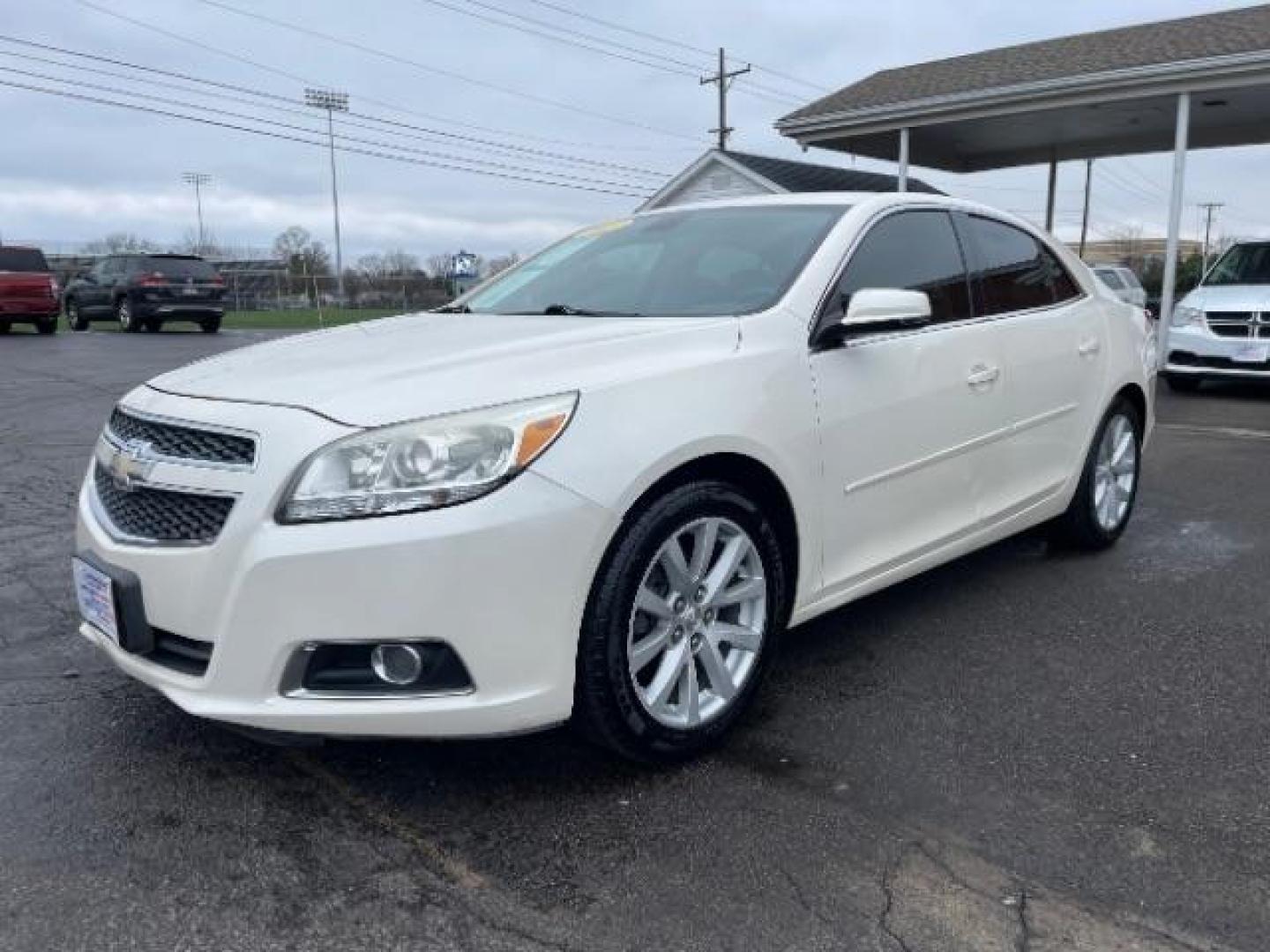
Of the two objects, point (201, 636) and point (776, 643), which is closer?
point (201, 636)

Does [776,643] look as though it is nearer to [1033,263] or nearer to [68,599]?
[1033,263]

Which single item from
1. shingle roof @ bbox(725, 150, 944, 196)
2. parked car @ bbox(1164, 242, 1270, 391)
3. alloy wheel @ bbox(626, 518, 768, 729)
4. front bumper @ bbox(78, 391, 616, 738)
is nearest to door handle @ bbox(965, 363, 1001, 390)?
alloy wheel @ bbox(626, 518, 768, 729)

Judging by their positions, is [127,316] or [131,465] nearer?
[131,465]

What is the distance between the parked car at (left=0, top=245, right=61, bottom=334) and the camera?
21.0m

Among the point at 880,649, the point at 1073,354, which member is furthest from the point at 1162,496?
the point at 880,649

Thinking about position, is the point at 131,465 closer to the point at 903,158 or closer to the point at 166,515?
the point at 166,515

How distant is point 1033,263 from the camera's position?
4.54 meters

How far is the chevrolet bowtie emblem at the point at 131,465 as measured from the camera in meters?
2.68

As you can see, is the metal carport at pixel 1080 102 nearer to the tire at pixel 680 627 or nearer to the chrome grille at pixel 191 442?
the tire at pixel 680 627

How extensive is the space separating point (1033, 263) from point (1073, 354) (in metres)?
0.42

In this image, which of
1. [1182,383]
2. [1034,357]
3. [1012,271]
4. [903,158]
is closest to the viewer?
[1034,357]

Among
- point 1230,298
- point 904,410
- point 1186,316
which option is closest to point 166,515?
point 904,410

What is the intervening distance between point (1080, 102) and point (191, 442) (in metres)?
14.3

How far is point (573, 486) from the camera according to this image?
248 centimetres
